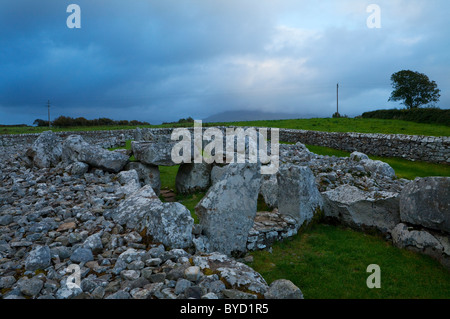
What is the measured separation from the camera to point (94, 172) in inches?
410

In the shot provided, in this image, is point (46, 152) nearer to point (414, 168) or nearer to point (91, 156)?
point (91, 156)

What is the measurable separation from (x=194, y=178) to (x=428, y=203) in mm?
8236

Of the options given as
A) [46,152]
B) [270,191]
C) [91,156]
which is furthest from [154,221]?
[46,152]

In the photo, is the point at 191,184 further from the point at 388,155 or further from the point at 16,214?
the point at 388,155

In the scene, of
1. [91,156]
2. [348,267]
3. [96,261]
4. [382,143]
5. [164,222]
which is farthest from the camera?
[382,143]

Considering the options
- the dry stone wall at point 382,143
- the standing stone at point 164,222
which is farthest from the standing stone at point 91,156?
the dry stone wall at point 382,143

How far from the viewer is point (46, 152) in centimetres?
1132

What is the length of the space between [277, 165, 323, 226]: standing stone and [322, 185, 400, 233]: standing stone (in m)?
0.60

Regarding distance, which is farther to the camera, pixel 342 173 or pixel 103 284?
pixel 342 173

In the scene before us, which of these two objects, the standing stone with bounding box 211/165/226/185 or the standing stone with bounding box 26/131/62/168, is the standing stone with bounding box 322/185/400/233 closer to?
the standing stone with bounding box 211/165/226/185

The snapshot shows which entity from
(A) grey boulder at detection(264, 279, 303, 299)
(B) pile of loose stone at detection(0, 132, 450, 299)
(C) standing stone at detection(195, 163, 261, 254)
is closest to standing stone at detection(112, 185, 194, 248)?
(B) pile of loose stone at detection(0, 132, 450, 299)

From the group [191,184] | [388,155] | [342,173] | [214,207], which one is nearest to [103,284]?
[214,207]

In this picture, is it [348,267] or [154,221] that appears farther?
[348,267]
